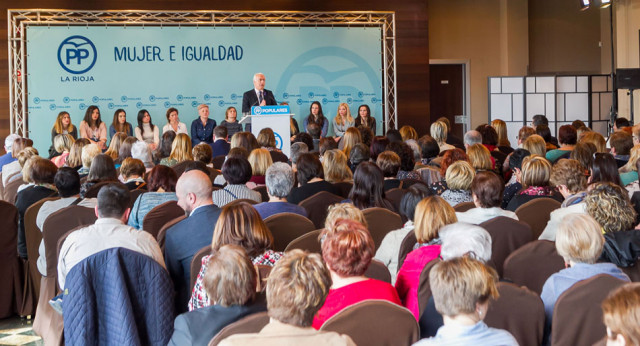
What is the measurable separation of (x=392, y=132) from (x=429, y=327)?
6.42m

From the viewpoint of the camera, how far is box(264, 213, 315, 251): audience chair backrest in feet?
Answer: 14.9

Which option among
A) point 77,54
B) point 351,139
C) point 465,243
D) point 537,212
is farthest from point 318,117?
point 465,243

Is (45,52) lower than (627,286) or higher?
higher

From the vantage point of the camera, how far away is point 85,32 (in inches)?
527

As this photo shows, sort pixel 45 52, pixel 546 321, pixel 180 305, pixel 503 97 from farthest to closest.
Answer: pixel 503 97, pixel 45 52, pixel 180 305, pixel 546 321

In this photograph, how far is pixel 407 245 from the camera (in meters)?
4.05

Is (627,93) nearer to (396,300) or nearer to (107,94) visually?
(107,94)

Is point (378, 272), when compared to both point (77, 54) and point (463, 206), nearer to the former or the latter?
point (463, 206)

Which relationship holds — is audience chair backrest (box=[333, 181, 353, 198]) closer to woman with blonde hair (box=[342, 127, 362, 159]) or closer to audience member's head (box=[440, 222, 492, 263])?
woman with blonde hair (box=[342, 127, 362, 159])

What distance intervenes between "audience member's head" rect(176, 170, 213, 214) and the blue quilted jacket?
2.83ft

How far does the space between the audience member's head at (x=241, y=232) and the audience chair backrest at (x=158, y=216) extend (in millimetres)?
1551

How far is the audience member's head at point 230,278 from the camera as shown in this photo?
282 cm

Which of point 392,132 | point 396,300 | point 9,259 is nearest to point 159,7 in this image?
point 392,132

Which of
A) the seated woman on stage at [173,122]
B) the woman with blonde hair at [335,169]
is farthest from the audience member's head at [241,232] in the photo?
the seated woman on stage at [173,122]
